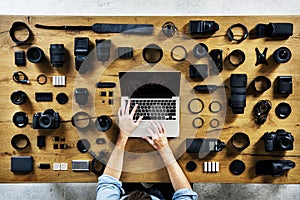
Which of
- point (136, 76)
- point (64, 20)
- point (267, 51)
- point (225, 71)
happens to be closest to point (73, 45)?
point (64, 20)

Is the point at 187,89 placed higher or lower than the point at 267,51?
lower

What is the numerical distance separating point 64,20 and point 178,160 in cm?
90

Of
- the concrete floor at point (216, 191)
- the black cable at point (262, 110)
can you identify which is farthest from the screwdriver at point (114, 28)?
the concrete floor at point (216, 191)

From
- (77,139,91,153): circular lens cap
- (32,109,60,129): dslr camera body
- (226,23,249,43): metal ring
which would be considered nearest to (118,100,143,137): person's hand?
(77,139,91,153): circular lens cap

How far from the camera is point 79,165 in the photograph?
192 cm

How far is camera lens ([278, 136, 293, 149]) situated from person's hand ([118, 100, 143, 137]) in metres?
0.68

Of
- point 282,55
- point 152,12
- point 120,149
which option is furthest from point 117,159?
point 152,12

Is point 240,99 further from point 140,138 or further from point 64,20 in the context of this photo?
point 64,20

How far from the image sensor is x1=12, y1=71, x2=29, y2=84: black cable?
1927 millimetres

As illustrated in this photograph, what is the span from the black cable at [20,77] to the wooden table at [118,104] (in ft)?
0.07

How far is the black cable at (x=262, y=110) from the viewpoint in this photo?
6.21 ft

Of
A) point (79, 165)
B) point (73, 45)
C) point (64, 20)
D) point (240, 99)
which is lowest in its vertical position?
point (79, 165)

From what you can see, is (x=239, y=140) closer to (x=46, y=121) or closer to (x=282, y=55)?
(x=282, y=55)

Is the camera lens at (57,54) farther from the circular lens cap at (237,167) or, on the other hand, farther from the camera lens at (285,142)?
Result: the camera lens at (285,142)
